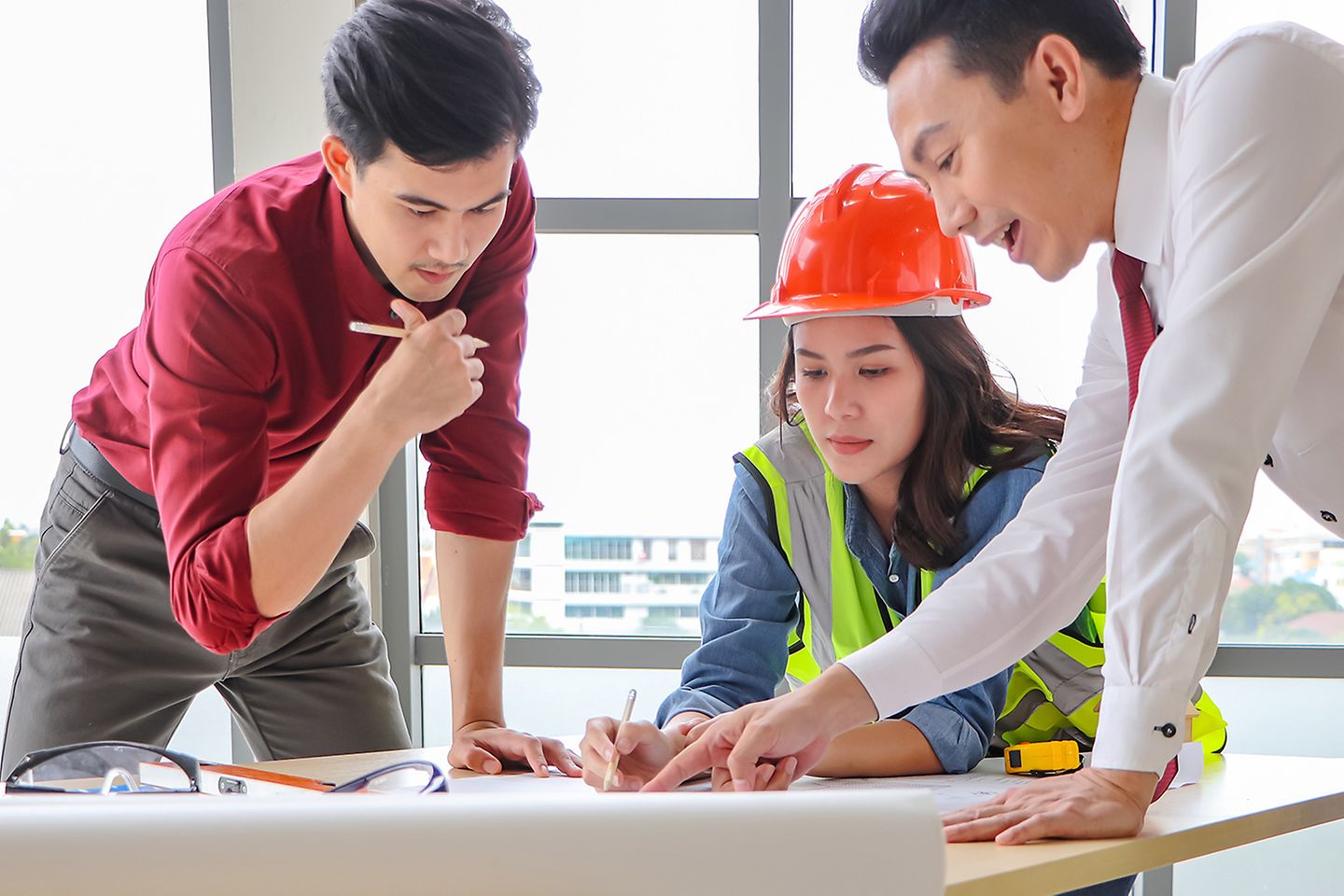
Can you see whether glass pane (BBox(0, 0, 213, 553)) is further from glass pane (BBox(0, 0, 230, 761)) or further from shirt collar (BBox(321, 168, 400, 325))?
shirt collar (BBox(321, 168, 400, 325))

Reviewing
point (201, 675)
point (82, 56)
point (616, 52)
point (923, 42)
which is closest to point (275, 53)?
point (82, 56)

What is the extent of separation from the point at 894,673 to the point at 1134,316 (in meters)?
0.44

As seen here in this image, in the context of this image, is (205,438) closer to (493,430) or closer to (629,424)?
(493,430)

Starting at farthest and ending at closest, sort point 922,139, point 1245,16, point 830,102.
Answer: point 830,102
point 1245,16
point 922,139

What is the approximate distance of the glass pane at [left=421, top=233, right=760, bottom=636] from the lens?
2.64 m

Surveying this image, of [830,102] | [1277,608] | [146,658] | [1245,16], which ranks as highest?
[1245,16]

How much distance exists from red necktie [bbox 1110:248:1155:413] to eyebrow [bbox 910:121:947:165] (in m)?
0.23

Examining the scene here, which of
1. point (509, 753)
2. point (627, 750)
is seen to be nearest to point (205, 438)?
point (509, 753)

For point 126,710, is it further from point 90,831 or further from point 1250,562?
point 1250,562

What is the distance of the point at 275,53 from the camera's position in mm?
2574

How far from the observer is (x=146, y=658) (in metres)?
1.61

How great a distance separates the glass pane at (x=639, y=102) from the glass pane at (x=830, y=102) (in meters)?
0.12

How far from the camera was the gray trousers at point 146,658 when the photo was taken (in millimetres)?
1545

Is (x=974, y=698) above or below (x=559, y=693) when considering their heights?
above
